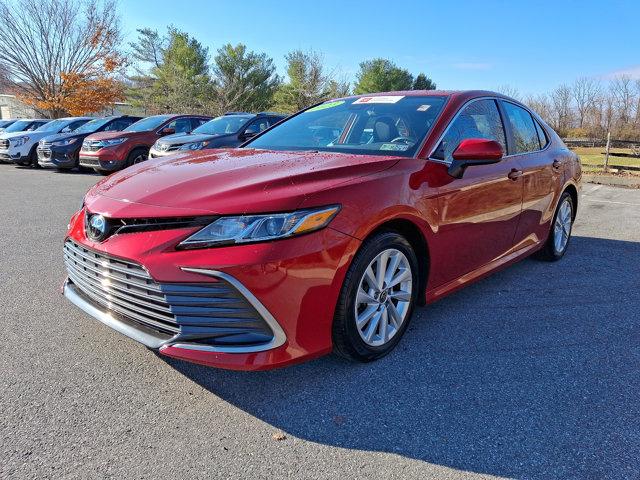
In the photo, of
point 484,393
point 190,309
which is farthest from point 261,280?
point 484,393

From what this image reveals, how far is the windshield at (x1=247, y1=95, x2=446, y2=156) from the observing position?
3195 mm

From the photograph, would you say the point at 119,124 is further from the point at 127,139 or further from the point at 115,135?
the point at 127,139

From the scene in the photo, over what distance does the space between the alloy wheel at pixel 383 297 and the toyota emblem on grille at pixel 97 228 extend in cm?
136

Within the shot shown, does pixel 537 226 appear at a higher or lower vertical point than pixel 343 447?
higher

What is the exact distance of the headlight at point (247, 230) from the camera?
2.18 meters

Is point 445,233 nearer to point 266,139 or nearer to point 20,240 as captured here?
point 266,139

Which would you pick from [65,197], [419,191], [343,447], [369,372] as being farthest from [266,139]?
[65,197]

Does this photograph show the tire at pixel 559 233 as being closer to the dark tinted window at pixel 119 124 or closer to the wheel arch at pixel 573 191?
the wheel arch at pixel 573 191

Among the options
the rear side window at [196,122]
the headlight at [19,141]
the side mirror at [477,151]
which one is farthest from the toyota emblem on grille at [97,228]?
the headlight at [19,141]

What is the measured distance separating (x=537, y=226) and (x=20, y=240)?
5478mm

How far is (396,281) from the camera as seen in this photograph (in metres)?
2.86

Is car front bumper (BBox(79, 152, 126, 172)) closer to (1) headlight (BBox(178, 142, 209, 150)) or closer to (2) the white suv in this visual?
(1) headlight (BBox(178, 142, 209, 150))

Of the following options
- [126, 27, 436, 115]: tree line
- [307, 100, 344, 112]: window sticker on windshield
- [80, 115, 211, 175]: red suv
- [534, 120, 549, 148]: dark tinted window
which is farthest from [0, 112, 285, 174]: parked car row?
[126, 27, 436, 115]: tree line

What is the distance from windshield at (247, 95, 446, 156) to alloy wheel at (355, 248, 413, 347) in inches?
28.6
